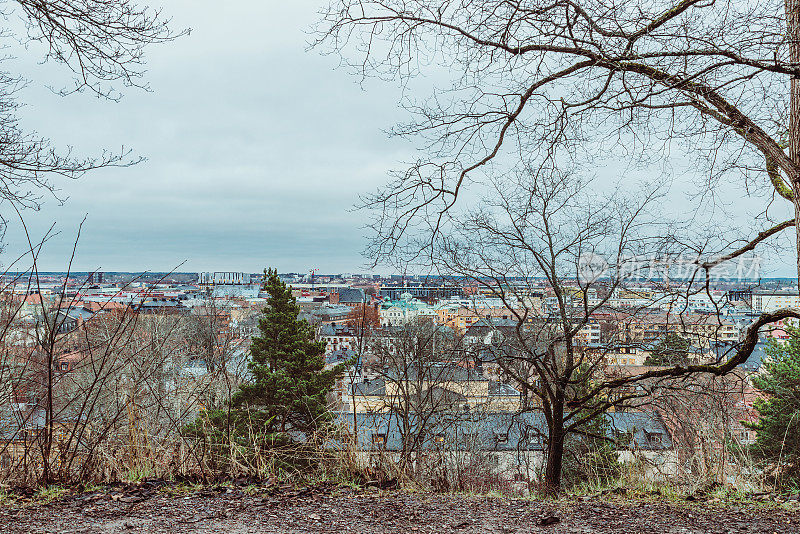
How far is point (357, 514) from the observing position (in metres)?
3.29

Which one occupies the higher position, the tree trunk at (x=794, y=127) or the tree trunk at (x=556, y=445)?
the tree trunk at (x=794, y=127)

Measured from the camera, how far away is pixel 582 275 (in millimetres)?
7215

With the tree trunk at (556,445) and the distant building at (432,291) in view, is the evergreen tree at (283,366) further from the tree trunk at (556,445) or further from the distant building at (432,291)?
the tree trunk at (556,445)

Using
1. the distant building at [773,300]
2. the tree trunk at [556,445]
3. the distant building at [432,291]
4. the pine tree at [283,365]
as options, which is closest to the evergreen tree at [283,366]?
the pine tree at [283,365]

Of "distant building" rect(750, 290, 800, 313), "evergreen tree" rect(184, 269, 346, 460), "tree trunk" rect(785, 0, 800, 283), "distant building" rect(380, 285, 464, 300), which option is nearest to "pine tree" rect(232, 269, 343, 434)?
"evergreen tree" rect(184, 269, 346, 460)

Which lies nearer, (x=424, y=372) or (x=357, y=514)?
(x=357, y=514)

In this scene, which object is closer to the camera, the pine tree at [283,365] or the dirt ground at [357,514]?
the dirt ground at [357,514]

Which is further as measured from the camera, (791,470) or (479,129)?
(791,470)

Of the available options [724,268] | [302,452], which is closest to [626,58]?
[724,268]

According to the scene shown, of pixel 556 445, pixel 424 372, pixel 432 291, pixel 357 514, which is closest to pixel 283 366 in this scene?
pixel 424 372

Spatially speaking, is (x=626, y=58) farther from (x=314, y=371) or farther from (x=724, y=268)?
(x=314, y=371)

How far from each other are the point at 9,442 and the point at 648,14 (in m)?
5.38

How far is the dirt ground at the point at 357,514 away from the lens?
301 cm

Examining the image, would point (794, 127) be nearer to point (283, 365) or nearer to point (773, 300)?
point (773, 300)
